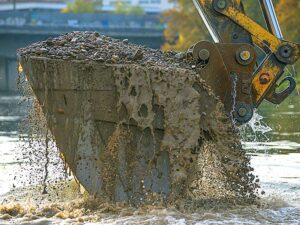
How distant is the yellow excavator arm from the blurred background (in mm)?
6595

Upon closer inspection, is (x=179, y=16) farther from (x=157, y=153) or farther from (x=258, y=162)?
(x=157, y=153)

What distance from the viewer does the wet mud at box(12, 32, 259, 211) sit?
10.8 meters

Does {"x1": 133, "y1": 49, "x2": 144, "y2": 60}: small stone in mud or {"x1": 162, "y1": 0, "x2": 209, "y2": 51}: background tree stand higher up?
{"x1": 162, "y1": 0, "x2": 209, "y2": 51}: background tree

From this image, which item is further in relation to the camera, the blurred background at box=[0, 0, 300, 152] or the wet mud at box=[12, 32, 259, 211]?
the blurred background at box=[0, 0, 300, 152]

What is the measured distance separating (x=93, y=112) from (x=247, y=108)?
188cm

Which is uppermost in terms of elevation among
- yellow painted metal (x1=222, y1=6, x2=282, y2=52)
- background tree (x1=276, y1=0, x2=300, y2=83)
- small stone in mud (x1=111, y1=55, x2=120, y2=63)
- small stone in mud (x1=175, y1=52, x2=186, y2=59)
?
background tree (x1=276, y1=0, x2=300, y2=83)

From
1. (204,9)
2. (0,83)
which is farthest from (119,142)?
(0,83)

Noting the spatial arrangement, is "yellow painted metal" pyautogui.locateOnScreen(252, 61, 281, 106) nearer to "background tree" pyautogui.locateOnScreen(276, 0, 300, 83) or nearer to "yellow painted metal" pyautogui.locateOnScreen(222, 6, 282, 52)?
"yellow painted metal" pyautogui.locateOnScreen(222, 6, 282, 52)

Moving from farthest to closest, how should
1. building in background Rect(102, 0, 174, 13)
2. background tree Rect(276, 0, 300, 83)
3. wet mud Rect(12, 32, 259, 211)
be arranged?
building in background Rect(102, 0, 174, 13) < background tree Rect(276, 0, 300, 83) < wet mud Rect(12, 32, 259, 211)

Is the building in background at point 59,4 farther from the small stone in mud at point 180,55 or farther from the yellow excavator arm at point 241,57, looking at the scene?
the small stone in mud at point 180,55

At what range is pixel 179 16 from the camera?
76875mm

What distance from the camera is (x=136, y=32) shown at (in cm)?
7944

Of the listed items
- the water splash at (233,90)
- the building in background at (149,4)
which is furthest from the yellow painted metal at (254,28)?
the building in background at (149,4)

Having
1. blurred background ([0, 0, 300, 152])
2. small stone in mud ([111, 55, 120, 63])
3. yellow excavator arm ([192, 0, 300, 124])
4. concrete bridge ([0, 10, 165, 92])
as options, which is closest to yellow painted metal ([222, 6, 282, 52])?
yellow excavator arm ([192, 0, 300, 124])
